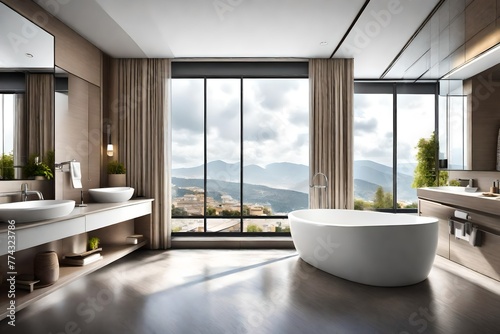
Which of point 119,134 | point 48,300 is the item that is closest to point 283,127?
point 119,134

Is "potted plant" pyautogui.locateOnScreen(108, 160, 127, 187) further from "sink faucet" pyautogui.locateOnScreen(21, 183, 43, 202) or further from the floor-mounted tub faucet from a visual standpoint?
the floor-mounted tub faucet

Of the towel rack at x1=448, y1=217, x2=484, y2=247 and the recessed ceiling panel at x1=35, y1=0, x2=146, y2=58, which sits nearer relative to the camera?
the recessed ceiling panel at x1=35, y1=0, x2=146, y2=58

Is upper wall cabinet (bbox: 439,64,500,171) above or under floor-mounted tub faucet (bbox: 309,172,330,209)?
above

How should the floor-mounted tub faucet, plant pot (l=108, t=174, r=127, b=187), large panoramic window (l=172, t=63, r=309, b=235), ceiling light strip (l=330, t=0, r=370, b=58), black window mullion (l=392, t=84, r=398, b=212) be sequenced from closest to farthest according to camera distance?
ceiling light strip (l=330, t=0, r=370, b=58), plant pot (l=108, t=174, r=127, b=187), the floor-mounted tub faucet, large panoramic window (l=172, t=63, r=309, b=235), black window mullion (l=392, t=84, r=398, b=212)

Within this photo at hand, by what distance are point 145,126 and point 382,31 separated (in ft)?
11.3

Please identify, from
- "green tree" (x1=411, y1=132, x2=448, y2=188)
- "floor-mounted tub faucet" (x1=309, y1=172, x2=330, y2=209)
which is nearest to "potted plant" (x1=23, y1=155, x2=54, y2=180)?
"floor-mounted tub faucet" (x1=309, y1=172, x2=330, y2=209)

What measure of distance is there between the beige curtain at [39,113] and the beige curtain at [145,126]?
128 cm

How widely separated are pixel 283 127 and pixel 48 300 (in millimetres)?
4589

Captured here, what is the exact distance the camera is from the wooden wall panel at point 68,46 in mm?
2865

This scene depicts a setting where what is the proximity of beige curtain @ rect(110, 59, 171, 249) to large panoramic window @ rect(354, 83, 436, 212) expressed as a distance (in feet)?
11.3

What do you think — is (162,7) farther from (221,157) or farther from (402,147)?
(402,147)

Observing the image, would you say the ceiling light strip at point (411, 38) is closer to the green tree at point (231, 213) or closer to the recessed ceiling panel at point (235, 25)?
the recessed ceiling panel at point (235, 25)

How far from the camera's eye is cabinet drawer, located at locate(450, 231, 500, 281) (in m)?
3.01

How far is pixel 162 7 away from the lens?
3150mm
